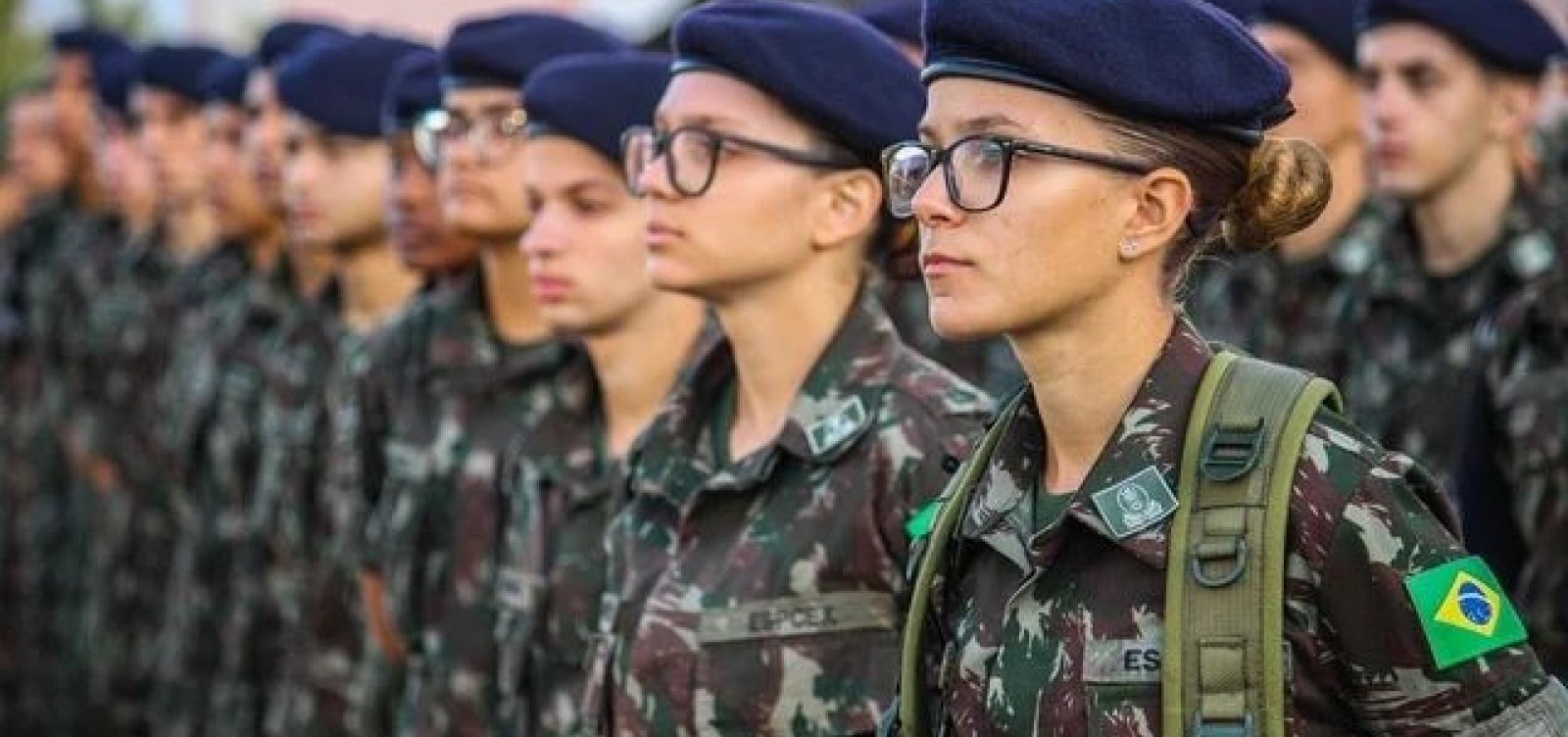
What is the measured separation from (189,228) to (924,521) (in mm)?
7629

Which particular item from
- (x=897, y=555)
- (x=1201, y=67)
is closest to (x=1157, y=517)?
(x=1201, y=67)

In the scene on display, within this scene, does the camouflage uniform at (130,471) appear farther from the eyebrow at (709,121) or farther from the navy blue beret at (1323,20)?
the eyebrow at (709,121)

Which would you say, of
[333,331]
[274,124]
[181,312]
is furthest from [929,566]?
[181,312]

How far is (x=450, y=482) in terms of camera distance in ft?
20.0

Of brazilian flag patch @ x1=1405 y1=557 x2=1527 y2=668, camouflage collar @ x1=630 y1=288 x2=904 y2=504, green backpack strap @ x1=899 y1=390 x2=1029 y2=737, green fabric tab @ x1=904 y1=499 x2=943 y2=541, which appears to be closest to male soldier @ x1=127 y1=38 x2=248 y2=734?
camouflage collar @ x1=630 y1=288 x2=904 y2=504

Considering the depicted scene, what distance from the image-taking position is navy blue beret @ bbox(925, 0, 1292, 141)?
10.8ft

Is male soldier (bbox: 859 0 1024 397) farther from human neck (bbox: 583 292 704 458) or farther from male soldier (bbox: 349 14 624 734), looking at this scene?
male soldier (bbox: 349 14 624 734)

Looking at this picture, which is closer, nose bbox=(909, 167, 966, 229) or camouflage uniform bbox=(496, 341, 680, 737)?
nose bbox=(909, 167, 966, 229)

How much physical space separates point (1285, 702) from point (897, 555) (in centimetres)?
127

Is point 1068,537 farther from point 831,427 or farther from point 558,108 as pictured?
point 558,108

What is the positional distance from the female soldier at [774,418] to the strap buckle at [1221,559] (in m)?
1.20

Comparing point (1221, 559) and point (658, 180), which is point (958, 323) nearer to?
point (1221, 559)

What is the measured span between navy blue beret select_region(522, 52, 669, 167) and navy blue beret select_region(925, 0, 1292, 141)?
2.17m

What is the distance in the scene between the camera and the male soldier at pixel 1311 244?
7087 mm
